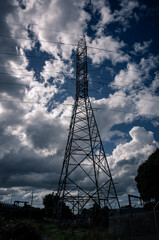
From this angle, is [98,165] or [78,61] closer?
[98,165]

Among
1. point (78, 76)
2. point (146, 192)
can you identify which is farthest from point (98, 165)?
point (146, 192)

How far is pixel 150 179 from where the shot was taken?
30.2 meters

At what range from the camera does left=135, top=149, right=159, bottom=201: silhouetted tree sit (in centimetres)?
2961

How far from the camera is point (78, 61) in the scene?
23.7m

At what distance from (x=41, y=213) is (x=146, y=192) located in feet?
130

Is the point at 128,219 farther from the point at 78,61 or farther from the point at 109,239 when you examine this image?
the point at 78,61

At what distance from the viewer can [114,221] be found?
42.6 feet

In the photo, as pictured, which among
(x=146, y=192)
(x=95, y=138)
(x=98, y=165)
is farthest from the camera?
(x=146, y=192)

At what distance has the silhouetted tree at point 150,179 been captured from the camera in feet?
97.1

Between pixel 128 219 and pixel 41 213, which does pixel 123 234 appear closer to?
pixel 128 219

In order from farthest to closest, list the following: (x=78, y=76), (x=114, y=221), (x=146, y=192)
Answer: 1. (x=146, y=192)
2. (x=78, y=76)
3. (x=114, y=221)

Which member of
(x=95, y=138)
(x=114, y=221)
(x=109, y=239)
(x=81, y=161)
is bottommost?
(x=109, y=239)

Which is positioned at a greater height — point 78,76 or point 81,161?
point 78,76

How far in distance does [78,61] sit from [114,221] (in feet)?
60.6
